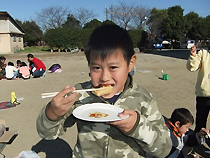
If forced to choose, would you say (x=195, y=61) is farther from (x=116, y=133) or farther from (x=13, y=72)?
(x=13, y=72)

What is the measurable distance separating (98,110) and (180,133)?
201 cm

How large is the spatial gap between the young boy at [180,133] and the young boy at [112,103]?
1.51 m

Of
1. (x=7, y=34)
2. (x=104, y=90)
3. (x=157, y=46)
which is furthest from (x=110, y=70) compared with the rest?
(x=157, y=46)

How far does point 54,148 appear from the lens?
3729 millimetres

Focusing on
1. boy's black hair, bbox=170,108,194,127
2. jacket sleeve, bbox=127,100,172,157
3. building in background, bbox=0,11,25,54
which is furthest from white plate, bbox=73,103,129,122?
building in background, bbox=0,11,25,54

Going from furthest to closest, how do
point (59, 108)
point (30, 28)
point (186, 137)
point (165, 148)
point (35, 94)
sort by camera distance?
1. point (30, 28)
2. point (35, 94)
3. point (186, 137)
4. point (165, 148)
5. point (59, 108)

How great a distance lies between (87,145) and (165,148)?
21.1 inches

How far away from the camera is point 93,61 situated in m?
1.47

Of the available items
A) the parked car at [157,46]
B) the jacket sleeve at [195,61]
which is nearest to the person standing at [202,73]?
the jacket sleeve at [195,61]

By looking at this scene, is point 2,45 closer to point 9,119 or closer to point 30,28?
point 30,28

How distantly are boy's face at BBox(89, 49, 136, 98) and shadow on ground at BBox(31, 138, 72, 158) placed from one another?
2.45 m

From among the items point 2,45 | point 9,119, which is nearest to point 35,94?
point 9,119

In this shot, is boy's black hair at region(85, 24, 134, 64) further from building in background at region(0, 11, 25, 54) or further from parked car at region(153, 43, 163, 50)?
parked car at region(153, 43, 163, 50)

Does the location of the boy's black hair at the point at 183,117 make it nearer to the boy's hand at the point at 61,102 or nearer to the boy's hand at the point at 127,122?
the boy's hand at the point at 127,122
